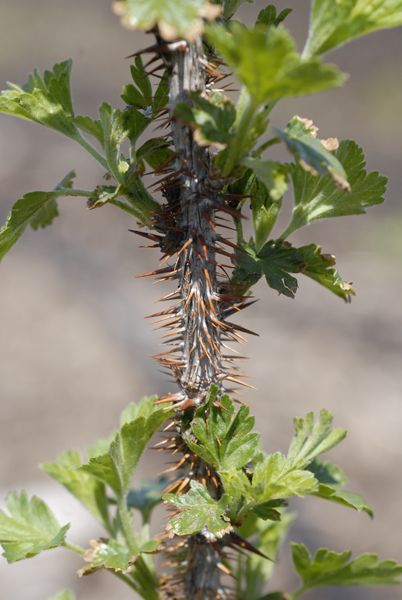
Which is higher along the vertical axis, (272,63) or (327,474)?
(272,63)

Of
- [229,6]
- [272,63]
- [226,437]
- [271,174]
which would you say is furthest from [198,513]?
[229,6]

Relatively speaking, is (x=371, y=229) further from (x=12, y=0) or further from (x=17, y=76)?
(x=12, y=0)

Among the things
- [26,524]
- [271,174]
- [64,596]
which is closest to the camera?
[271,174]

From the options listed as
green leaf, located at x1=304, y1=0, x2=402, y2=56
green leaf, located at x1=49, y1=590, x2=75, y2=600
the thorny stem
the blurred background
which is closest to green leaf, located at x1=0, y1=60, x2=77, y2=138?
the thorny stem

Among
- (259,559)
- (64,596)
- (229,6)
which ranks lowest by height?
(64,596)

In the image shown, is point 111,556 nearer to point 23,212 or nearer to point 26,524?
point 26,524

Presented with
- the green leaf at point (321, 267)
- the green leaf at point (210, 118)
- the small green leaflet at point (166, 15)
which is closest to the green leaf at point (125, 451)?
the green leaf at point (321, 267)

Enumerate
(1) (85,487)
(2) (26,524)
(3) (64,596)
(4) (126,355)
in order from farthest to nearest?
1. (4) (126,355)
2. (3) (64,596)
3. (1) (85,487)
4. (2) (26,524)
